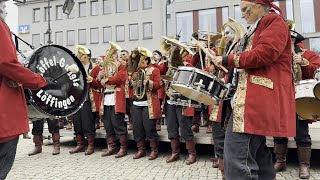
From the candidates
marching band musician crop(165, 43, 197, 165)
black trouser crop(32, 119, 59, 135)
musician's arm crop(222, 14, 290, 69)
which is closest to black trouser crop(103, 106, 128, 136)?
marching band musician crop(165, 43, 197, 165)

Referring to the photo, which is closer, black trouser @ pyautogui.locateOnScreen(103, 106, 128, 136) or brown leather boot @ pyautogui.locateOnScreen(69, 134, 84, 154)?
black trouser @ pyautogui.locateOnScreen(103, 106, 128, 136)

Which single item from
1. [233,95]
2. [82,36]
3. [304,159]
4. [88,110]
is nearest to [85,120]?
[88,110]

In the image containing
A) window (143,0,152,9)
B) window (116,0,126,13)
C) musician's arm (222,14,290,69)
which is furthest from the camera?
window (116,0,126,13)

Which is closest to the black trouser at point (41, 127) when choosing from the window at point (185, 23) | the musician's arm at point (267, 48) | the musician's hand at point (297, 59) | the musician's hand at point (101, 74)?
the musician's hand at point (101, 74)

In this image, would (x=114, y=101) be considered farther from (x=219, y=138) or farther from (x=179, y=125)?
(x=219, y=138)

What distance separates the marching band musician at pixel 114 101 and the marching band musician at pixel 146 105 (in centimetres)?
29

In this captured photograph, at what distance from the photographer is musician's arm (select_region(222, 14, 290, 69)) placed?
2693 millimetres

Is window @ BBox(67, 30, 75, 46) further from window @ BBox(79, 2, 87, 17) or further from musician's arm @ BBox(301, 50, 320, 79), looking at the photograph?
musician's arm @ BBox(301, 50, 320, 79)

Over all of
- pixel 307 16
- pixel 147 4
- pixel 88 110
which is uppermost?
pixel 147 4

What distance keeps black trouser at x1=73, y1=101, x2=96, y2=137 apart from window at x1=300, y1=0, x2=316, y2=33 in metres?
21.4

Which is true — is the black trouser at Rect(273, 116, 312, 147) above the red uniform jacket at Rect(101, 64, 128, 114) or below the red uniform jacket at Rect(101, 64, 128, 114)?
below

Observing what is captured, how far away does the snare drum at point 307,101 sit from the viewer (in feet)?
13.2

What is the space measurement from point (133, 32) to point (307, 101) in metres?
32.1

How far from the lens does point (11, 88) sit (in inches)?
121
